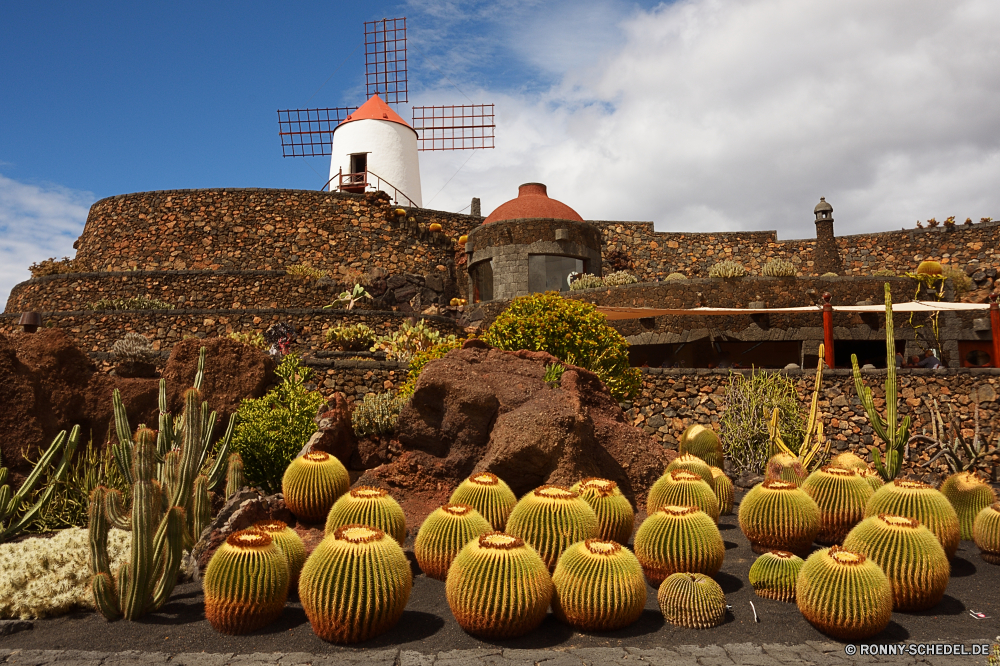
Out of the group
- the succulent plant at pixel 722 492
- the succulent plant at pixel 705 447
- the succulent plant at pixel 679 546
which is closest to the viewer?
the succulent plant at pixel 679 546

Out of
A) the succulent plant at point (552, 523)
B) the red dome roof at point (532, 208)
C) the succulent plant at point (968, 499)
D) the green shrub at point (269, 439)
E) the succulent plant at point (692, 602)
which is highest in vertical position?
the red dome roof at point (532, 208)

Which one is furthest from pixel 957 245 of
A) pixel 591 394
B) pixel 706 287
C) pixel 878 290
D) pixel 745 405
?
pixel 591 394

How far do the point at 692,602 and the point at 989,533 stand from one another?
3.52 metres

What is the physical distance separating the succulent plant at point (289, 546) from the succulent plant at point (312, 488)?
1.13 m

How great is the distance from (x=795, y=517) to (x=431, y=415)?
393 centimetres

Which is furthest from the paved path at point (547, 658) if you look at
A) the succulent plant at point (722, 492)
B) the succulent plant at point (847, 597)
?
the succulent plant at point (722, 492)

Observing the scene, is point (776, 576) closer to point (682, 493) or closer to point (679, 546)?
point (679, 546)

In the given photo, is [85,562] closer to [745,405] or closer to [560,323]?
[560,323]

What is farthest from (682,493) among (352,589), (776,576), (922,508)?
(352,589)

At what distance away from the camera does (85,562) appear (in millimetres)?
5801

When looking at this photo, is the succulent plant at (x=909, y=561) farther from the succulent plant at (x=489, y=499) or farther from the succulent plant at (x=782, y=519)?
the succulent plant at (x=489, y=499)

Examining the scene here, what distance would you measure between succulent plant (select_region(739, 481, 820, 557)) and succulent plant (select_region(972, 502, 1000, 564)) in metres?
1.64

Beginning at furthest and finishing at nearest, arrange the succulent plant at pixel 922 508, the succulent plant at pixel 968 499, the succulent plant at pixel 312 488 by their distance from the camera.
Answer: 1. the succulent plant at pixel 968 499
2. the succulent plant at pixel 312 488
3. the succulent plant at pixel 922 508

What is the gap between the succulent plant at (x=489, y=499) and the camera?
20.1 feet
